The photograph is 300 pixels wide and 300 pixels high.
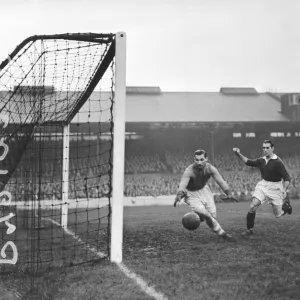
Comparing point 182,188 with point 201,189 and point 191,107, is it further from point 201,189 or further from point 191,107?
point 191,107

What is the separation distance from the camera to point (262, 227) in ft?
27.8

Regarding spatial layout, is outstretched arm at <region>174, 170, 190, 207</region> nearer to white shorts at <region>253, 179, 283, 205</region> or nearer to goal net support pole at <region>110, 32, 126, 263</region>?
goal net support pole at <region>110, 32, 126, 263</region>

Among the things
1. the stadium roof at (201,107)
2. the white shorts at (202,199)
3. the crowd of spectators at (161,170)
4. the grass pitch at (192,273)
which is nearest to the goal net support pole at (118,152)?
the grass pitch at (192,273)

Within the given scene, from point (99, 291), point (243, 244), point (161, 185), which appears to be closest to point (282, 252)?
point (243, 244)

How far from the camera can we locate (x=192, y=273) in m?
4.27

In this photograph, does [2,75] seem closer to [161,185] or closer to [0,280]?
[0,280]

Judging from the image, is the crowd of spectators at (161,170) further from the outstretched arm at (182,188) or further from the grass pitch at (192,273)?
the grass pitch at (192,273)

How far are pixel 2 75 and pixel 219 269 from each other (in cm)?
397

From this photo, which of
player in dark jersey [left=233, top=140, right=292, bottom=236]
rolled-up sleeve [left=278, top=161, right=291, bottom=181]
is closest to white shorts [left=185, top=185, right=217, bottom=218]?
player in dark jersey [left=233, top=140, right=292, bottom=236]

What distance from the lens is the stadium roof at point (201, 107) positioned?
83.8 ft

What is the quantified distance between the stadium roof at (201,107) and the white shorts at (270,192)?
17133mm

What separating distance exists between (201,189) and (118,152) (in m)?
2.38

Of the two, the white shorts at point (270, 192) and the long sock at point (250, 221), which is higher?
the white shorts at point (270, 192)

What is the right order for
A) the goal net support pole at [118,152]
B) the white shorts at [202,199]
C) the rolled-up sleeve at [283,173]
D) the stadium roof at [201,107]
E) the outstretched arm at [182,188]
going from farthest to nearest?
the stadium roof at [201,107], the rolled-up sleeve at [283,173], the white shorts at [202,199], the outstretched arm at [182,188], the goal net support pole at [118,152]
